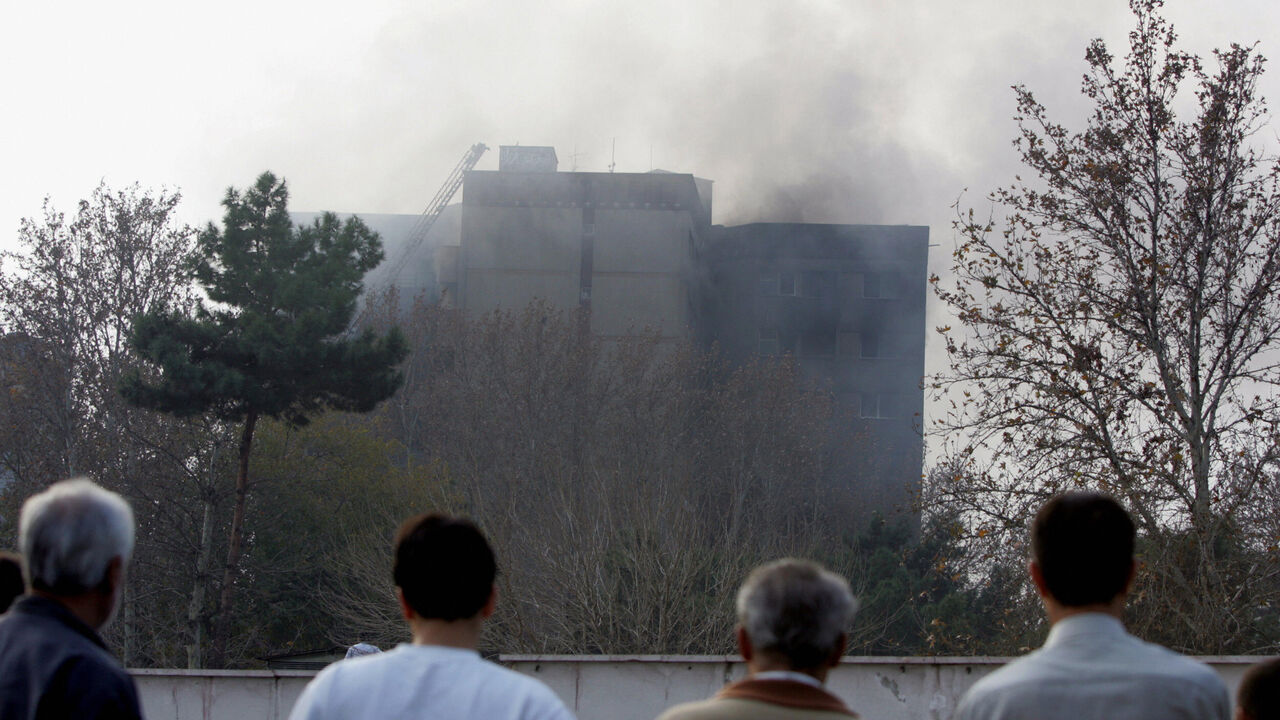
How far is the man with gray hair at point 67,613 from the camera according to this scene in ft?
7.54

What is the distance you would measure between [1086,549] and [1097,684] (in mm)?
274

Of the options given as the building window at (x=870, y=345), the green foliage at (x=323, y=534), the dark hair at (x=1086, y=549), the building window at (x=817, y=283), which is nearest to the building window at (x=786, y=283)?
the building window at (x=817, y=283)

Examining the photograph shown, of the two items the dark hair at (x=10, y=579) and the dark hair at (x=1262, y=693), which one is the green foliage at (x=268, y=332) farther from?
the dark hair at (x=1262, y=693)

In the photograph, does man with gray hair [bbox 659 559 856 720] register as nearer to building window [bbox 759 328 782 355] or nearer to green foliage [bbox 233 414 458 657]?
green foliage [bbox 233 414 458 657]

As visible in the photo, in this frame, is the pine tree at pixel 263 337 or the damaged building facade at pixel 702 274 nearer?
the pine tree at pixel 263 337

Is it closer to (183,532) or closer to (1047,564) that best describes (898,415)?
(183,532)

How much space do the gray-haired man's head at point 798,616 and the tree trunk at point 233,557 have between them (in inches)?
950

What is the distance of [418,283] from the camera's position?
65500 mm

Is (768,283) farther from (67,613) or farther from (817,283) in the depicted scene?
(67,613)

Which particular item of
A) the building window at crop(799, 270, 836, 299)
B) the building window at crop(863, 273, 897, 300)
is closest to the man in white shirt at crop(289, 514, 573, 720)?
the building window at crop(799, 270, 836, 299)

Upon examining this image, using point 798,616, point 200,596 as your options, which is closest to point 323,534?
point 200,596

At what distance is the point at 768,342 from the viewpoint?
58.3m

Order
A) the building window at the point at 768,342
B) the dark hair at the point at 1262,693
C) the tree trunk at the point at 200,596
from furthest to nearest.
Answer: the building window at the point at 768,342 → the tree trunk at the point at 200,596 → the dark hair at the point at 1262,693

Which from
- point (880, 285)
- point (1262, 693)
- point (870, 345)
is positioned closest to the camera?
point (1262, 693)
